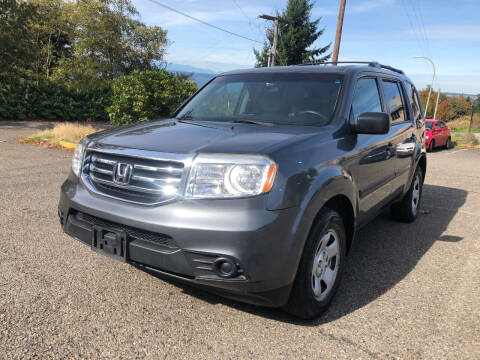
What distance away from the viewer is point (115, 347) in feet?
8.03

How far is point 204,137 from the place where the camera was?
2.77 meters

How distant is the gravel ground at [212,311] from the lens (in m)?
2.49

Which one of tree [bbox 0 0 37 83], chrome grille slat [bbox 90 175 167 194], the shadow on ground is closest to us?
chrome grille slat [bbox 90 175 167 194]

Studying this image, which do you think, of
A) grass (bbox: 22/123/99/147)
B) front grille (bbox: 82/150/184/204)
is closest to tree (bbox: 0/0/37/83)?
grass (bbox: 22/123/99/147)

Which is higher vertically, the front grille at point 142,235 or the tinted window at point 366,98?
the tinted window at point 366,98

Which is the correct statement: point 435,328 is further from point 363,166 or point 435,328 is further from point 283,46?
point 283,46

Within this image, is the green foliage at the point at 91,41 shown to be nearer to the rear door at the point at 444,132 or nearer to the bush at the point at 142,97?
the bush at the point at 142,97

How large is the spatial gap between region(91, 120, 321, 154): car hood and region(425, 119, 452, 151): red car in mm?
15678

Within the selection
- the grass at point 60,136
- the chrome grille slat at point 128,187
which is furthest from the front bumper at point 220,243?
the grass at point 60,136

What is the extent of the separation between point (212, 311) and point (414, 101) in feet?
12.9

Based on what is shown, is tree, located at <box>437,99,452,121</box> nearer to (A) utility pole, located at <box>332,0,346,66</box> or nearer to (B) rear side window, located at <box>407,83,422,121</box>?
(A) utility pole, located at <box>332,0,346,66</box>

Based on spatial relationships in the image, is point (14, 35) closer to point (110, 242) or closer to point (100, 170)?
point (100, 170)

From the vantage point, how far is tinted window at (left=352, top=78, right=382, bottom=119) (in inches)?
139

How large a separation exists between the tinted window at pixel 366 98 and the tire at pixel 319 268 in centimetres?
109
